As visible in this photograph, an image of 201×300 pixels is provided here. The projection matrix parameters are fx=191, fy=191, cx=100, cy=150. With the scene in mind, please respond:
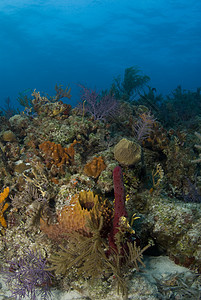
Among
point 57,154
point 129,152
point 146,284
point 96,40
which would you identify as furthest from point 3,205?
point 96,40

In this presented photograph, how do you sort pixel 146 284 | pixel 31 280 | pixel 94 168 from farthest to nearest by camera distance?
pixel 94 168 → pixel 31 280 → pixel 146 284

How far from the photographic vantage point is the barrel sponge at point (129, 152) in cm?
418

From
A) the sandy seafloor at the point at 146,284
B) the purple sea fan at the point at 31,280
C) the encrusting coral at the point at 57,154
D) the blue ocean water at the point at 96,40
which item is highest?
the blue ocean water at the point at 96,40

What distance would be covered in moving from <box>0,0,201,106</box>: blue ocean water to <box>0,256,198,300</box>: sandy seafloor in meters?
41.4

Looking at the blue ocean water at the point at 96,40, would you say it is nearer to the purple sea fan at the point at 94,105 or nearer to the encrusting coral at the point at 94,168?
the purple sea fan at the point at 94,105

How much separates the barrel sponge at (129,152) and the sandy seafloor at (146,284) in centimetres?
189

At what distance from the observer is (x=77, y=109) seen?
263 inches

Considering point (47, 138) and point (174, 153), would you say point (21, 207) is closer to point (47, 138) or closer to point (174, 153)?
point (47, 138)

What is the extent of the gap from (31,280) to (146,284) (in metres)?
1.79

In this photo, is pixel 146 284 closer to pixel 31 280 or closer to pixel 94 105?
pixel 31 280

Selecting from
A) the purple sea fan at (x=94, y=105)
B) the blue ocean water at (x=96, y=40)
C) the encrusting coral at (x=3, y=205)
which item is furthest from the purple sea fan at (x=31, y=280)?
the blue ocean water at (x=96, y=40)

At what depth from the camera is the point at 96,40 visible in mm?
86938

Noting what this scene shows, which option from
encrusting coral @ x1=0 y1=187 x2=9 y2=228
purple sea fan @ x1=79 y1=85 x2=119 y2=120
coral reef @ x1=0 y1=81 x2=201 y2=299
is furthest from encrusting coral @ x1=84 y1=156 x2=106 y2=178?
purple sea fan @ x1=79 y1=85 x2=119 y2=120

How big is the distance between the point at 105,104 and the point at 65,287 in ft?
18.1
